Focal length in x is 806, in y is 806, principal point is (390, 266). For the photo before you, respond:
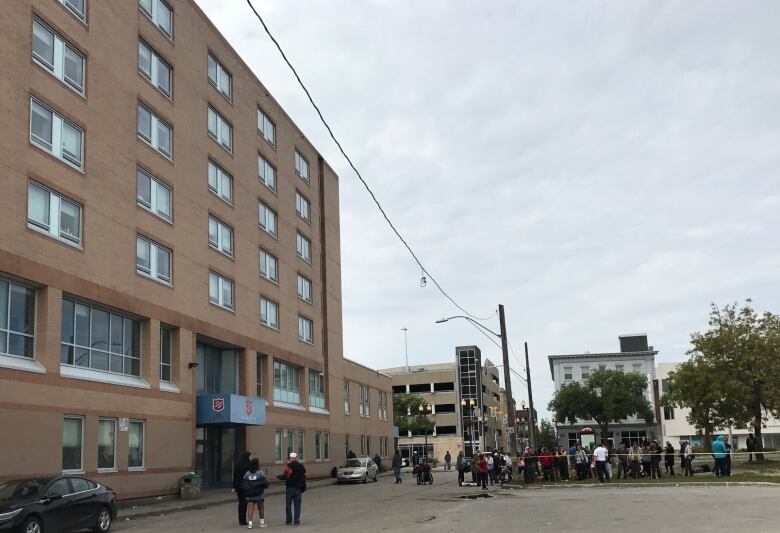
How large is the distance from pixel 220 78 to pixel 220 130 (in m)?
2.74

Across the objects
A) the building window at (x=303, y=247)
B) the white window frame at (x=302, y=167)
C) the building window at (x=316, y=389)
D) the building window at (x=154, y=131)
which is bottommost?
the building window at (x=316, y=389)

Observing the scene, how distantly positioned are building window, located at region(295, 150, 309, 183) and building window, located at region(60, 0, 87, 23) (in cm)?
2352

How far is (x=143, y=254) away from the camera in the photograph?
30.0 metres

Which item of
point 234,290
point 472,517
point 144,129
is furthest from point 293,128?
point 472,517

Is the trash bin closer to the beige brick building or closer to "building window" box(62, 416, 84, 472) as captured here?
the beige brick building

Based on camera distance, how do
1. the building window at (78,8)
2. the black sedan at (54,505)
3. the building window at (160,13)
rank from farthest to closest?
the building window at (160,13), the building window at (78,8), the black sedan at (54,505)

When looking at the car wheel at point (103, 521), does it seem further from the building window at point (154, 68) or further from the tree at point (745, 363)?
the tree at point (745, 363)

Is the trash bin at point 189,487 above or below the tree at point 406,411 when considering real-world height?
below

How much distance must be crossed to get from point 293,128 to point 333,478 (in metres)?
22.0

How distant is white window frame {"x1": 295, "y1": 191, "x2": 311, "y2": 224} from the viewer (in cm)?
5019

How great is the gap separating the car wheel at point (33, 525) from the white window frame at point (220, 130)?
78.4ft

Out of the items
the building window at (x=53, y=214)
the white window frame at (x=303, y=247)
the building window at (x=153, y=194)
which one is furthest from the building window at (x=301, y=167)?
the building window at (x=53, y=214)

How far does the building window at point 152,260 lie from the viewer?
1169 inches

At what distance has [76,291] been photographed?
25.3 m
